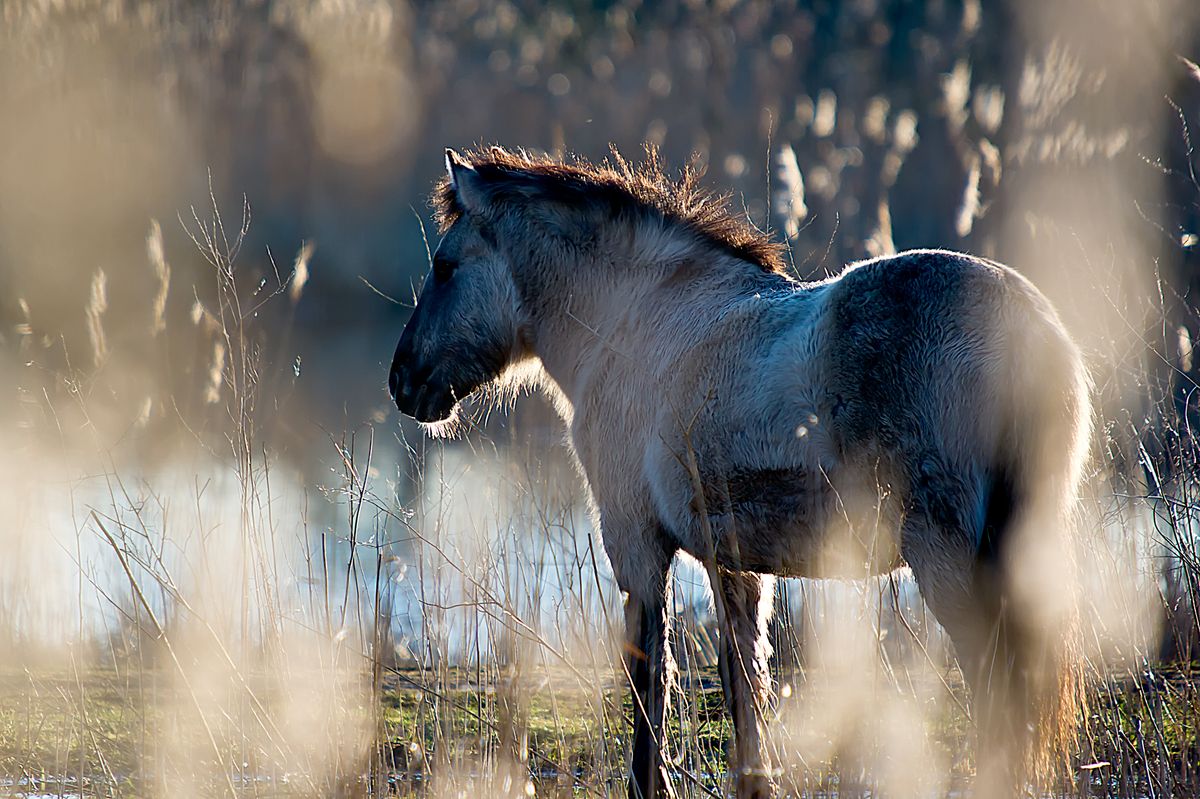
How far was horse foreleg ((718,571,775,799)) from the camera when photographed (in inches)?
128

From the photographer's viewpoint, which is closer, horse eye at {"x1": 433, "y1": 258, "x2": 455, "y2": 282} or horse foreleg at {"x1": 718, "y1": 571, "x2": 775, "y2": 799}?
horse foreleg at {"x1": 718, "y1": 571, "x2": 775, "y2": 799}

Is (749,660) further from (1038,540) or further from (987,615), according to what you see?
(1038,540)

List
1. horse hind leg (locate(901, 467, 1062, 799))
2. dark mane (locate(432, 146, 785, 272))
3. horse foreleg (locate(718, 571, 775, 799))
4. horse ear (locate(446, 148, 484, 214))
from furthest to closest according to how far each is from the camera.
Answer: horse ear (locate(446, 148, 484, 214))
dark mane (locate(432, 146, 785, 272))
horse foreleg (locate(718, 571, 775, 799))
horse hind leg (locate(901, 467, 1062, 799))

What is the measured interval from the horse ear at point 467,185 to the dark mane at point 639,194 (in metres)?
0.04

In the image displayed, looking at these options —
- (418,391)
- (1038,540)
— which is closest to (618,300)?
(418,391)

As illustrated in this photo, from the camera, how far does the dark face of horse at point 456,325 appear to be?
411cm

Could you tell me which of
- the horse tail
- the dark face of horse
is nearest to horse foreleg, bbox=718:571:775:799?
the horse tail

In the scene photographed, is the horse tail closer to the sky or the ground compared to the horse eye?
closer to the ground

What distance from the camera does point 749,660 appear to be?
3656mm

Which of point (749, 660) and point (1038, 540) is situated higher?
point (1038, 540)

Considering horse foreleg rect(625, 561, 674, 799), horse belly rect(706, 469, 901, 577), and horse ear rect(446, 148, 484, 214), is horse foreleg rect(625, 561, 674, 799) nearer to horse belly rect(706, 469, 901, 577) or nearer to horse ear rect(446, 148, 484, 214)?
horse belly rect(706, 469, 901, 577)

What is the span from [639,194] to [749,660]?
5.02ft

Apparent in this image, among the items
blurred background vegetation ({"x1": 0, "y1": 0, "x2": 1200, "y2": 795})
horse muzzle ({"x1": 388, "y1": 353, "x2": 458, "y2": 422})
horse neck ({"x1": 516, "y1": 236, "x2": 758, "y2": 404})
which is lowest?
horse muzzle ({"x1": 388, "y1": 353, "x2": 458, "y2": 422})

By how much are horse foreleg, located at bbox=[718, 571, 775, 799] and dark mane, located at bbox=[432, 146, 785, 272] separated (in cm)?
98
